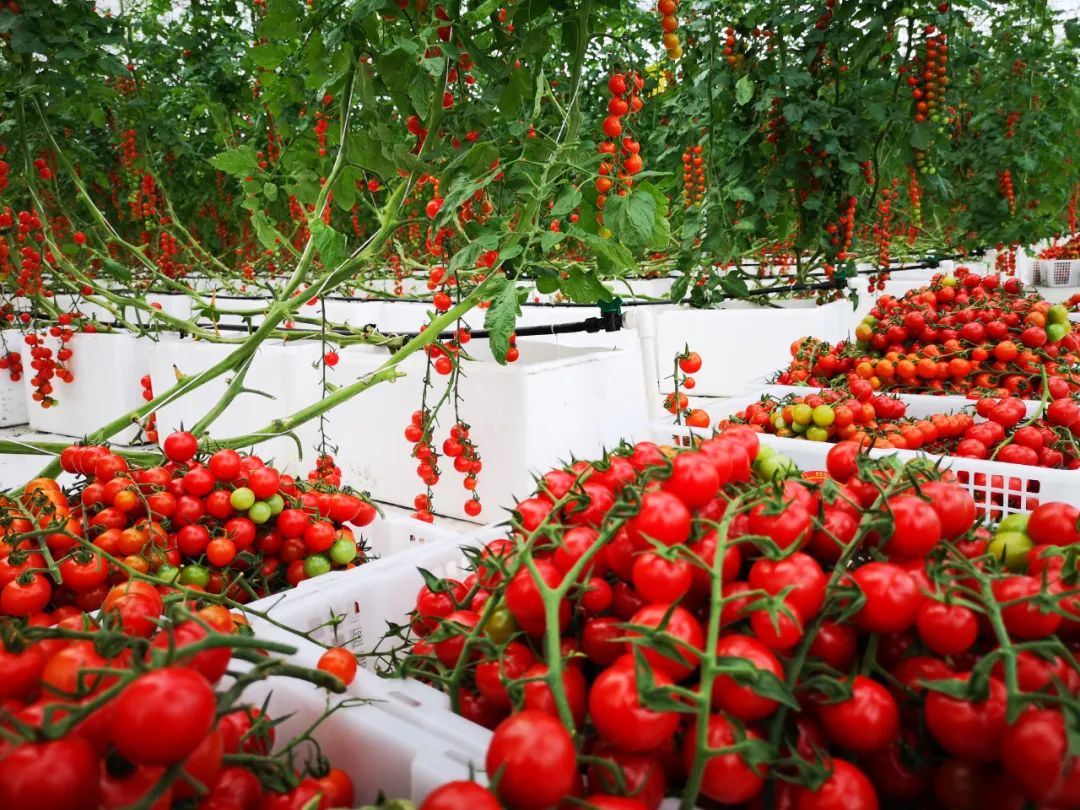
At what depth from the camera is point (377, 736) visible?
2.19ft

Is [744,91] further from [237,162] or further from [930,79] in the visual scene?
[237,162]

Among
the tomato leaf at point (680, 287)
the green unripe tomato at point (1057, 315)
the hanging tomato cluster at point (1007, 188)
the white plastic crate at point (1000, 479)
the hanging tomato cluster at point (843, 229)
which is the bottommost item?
the white plastic crate at point (1000, 479)

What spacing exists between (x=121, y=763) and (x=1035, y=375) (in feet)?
7.10

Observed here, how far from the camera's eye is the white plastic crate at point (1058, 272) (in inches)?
263

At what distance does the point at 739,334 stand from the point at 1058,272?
4.76m

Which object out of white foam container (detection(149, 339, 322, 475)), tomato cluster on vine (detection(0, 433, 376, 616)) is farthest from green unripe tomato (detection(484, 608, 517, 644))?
white foam container (detection(149, 339, 322, 475))

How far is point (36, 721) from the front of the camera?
0.49m

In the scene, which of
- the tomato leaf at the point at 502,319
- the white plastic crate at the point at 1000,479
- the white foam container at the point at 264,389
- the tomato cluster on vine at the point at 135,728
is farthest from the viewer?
the white foam container at the point at 264,389

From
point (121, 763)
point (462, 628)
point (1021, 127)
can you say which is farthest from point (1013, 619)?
point (1021, 127)

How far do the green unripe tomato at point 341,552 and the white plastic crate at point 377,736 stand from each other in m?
0.40

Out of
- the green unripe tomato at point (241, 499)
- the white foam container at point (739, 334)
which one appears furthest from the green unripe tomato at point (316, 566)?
the white foam container at point (739, 334)

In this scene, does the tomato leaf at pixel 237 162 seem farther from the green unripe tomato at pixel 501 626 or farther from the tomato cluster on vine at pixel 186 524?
the green unripe tomato at pixel 501 626

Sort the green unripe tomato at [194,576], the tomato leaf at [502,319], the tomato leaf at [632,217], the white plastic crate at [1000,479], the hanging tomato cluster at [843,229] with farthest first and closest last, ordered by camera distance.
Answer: the hanging tomato cluster at [843,229]
the tomato leaf at [502,319]
the tomato leaf at [632,217]
the white plastic crate at [1000,479]
the green unripe tomato at [194,576]

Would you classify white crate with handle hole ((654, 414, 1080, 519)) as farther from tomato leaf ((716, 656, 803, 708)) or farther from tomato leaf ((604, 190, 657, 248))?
tomato leaf ((716, 656, 803, 708))
